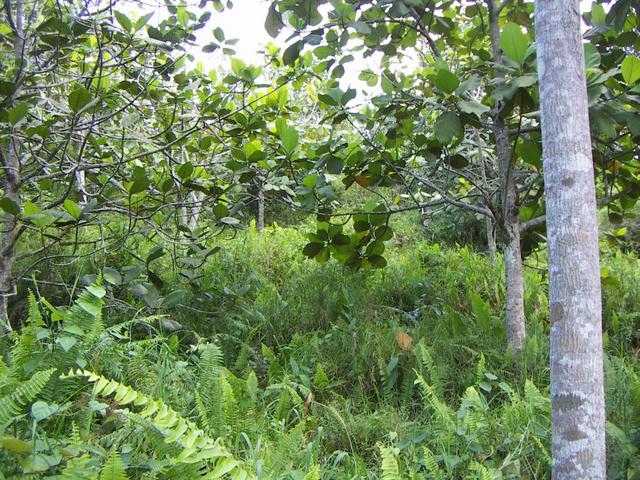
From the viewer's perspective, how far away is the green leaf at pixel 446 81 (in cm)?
248

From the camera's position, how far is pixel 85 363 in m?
2.19

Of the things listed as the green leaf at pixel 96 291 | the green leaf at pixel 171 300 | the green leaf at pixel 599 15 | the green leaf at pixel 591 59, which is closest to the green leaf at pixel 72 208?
the green leaf at pixel 96 291

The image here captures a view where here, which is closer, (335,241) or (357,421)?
(357,421)

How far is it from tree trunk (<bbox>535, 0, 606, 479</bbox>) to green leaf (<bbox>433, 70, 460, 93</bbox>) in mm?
714

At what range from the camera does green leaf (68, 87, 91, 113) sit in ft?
7.60

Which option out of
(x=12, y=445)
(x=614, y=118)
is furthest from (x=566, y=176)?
(x=12, y=445)

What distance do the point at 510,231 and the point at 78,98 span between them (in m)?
2.35

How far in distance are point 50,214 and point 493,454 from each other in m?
2.19

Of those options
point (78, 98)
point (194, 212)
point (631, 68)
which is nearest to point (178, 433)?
point (78, 98)

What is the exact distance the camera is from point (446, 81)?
2496 millimetres

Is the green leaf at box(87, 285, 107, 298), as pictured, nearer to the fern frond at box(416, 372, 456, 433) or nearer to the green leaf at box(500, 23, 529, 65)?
the fern frond at box(416, 372, 456, 433)

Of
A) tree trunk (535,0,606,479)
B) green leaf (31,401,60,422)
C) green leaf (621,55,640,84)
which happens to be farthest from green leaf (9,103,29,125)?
green leaf (621,55,640,84)

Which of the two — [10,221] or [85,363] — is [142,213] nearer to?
[10,221]

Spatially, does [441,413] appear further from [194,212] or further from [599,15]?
[194,212]
